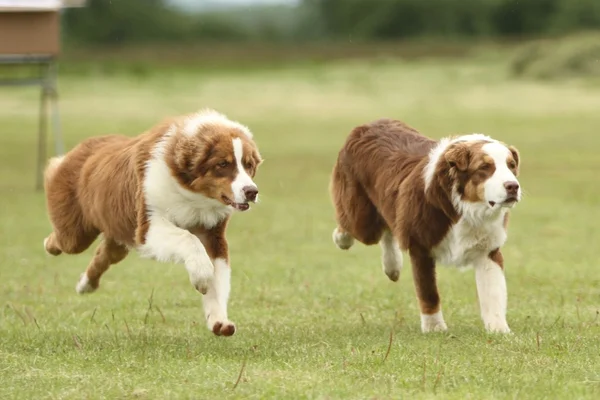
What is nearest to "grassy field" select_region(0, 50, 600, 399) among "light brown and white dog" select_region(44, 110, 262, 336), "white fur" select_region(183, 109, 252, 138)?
"light brown and white dog" select_region(44, 110, 262, 336)

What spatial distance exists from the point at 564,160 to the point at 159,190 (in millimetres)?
17069

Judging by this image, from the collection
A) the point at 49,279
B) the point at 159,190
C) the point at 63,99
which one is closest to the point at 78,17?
the point at 63,99

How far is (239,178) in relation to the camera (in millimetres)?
7812

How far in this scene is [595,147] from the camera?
2609cm

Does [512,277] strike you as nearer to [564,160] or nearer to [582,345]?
[582,345]

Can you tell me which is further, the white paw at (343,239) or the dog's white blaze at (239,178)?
the white paw at (343,239)

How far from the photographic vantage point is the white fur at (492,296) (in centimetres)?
A: 841

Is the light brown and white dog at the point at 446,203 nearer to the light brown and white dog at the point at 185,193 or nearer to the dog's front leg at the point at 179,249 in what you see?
the light brown and white dog at the point at 185,193

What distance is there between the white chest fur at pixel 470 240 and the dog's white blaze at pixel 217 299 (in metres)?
1.54

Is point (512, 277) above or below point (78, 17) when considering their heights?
above

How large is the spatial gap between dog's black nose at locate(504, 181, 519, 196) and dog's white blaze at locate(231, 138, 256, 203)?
1.67 meters

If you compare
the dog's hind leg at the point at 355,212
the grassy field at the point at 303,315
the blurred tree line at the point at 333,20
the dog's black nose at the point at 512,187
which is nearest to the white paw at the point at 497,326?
the grassy field at the point at 303,315

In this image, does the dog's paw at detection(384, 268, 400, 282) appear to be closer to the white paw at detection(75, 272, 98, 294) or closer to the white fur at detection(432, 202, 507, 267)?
the white fur at detection(432, 202, 507, 267)

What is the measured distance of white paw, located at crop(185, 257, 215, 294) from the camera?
7738mm
